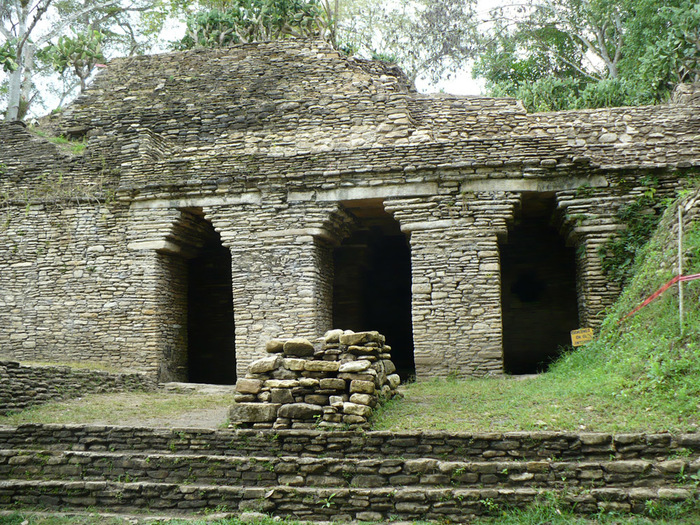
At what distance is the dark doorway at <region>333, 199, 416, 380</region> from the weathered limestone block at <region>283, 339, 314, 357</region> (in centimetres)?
600

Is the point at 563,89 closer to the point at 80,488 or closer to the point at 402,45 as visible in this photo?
the point at 402,45

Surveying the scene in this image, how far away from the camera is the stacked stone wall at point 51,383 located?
8.32m

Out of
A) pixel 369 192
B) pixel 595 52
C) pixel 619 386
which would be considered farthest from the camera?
pixel 595 52

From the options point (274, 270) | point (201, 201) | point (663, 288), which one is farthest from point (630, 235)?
point (201, 201)

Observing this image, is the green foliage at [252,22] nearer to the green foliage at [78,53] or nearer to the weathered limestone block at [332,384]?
the green foliage at [78,53]

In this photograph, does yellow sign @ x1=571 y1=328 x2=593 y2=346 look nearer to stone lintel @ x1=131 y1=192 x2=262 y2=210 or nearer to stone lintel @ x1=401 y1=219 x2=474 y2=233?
stone lintel @ x1=401 y1=219 x2=474 y2=233

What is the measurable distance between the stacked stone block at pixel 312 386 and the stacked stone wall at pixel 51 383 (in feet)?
13.1

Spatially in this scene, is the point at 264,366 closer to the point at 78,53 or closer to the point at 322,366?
the point at 322,366

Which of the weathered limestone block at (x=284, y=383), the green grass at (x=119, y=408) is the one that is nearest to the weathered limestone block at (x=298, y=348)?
the weathered limestone block at (x=284, y=383)

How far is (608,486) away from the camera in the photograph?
203 inches

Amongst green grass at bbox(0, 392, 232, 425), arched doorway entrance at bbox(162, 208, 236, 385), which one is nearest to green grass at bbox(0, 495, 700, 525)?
green grass at bbox(0, 392, 232, 425)

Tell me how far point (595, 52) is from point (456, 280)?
18.1m

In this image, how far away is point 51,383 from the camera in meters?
9.02

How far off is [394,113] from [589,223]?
446 centimetres
